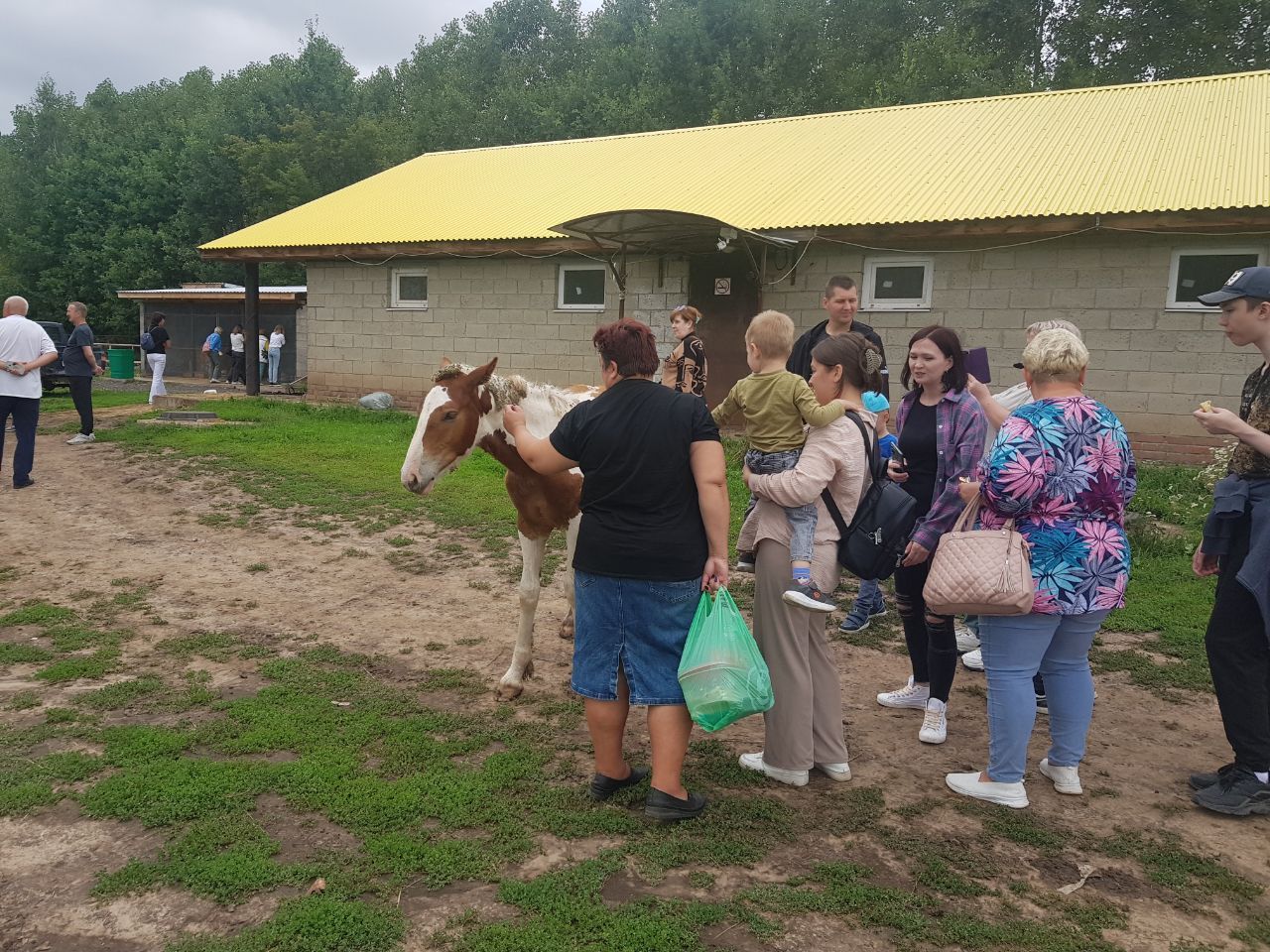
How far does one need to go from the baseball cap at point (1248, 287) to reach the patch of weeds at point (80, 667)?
18.1ft

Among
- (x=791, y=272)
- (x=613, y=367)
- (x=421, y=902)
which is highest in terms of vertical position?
(x=791, y=272)

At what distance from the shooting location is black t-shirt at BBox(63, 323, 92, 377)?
1088 centimetres

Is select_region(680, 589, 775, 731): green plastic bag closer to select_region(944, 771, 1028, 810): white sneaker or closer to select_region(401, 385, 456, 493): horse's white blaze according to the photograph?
select_region(944, 771, 1028, 810): white sneaker

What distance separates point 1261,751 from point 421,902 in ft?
10.8

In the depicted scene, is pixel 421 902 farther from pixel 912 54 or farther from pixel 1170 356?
pixel 912 54

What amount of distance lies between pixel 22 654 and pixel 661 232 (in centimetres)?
960

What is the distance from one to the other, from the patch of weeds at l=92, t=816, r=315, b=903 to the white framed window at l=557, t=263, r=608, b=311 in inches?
479

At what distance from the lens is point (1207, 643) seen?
356 cm

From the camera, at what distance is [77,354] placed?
11000 mm

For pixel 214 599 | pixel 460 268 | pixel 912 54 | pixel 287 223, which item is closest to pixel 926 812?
pixel 214 599

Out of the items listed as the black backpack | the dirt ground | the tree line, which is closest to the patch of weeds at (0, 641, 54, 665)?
the dirt ground

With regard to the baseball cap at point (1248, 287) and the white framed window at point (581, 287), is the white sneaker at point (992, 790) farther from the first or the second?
the white framed window at point (581, 287)

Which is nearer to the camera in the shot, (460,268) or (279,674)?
(279,674)

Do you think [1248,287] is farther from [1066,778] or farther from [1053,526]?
[1066,778]
